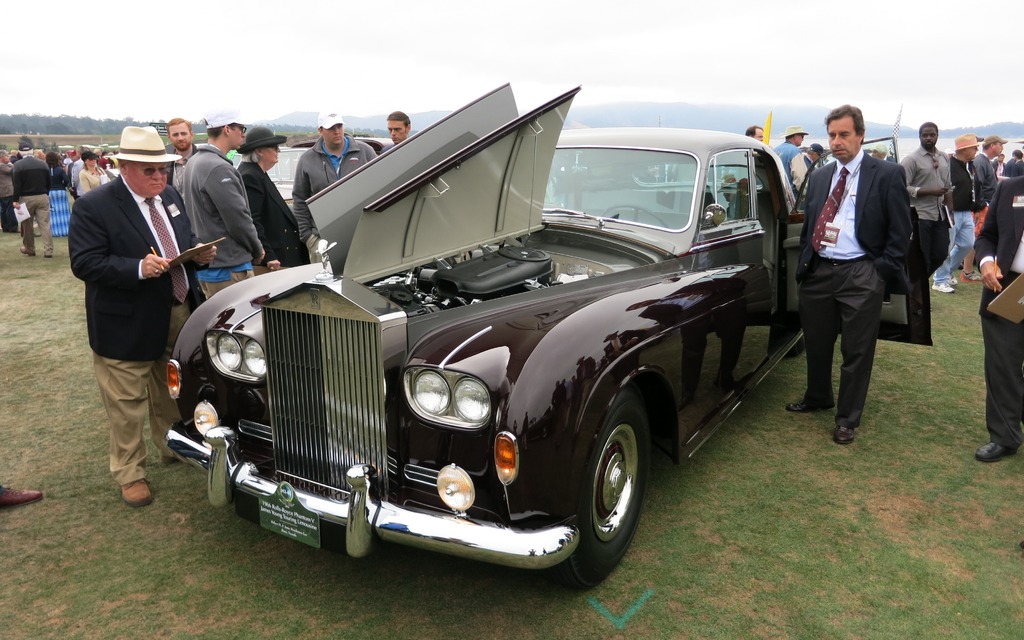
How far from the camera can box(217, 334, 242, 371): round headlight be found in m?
3.12

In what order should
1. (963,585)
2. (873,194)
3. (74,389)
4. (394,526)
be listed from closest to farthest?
(394,526) → (963,585) → (873,194) → (74,389)

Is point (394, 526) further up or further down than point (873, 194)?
further down

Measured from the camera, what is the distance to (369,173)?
361cm

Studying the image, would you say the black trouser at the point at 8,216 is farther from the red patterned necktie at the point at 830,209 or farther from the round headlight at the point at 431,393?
the red patterned necktie at the point at 830,209

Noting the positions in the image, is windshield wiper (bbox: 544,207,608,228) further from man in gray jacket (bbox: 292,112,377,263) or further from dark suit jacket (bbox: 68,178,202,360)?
dark suit jacket (bbox: 68,178,202,360)

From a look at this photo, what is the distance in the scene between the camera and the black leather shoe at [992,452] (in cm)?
414

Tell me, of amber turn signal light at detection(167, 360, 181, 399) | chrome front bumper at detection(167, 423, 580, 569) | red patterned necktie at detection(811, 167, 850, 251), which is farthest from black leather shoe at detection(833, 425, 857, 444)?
amber turn signal light at detection(167, 360, 181, 399)

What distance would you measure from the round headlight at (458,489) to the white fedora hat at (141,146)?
7.59 ft

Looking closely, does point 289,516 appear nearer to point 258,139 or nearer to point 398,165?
point 398,165

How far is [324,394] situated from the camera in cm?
276

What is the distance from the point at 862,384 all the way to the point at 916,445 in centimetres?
50

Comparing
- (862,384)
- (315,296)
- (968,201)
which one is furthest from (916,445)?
(968,201)

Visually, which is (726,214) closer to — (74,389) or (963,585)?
(963,585)

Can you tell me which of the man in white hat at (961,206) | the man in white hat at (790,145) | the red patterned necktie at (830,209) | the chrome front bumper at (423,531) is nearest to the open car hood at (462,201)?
the chrome front bumper at (423,531)
